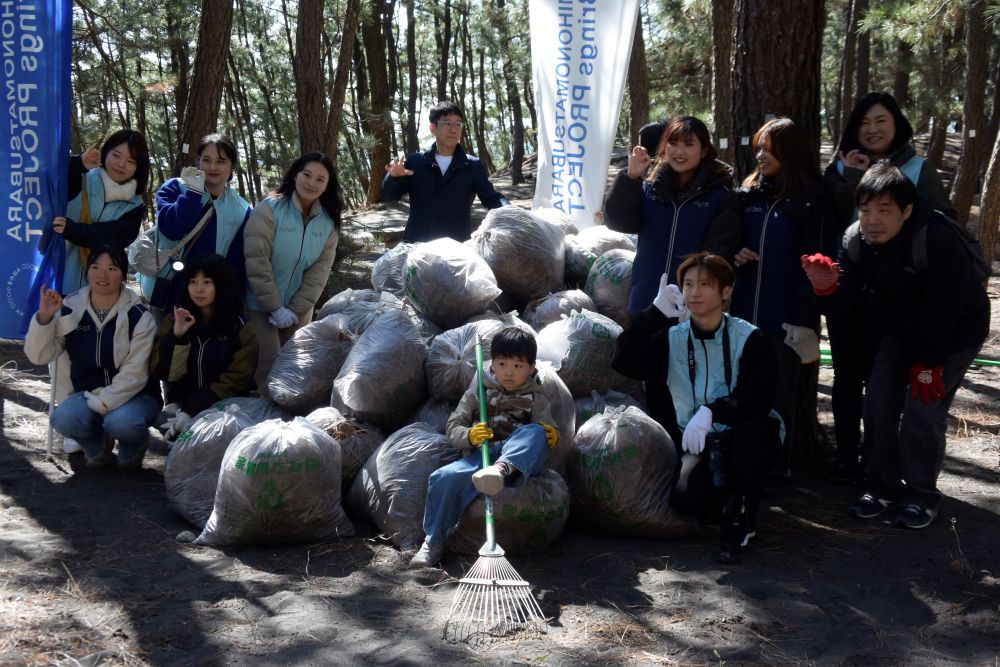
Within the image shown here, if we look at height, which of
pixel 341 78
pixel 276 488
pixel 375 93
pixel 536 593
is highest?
pixel 375 93

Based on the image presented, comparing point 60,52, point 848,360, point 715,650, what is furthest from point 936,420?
point 60,52

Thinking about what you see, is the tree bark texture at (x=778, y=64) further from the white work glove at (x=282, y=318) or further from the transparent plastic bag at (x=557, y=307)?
the white work glove at (x=282, y=318)

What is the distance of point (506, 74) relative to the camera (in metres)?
19.3

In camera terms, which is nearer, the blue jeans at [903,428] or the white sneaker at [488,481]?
the white sneaker at [488,481]

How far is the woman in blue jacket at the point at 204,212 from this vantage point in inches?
190

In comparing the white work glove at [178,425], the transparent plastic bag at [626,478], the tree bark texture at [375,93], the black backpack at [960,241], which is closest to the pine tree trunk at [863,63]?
the tree bark texture at [375,93]

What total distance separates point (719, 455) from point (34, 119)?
4.03m

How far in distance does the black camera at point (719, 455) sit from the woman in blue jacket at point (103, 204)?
3172mm

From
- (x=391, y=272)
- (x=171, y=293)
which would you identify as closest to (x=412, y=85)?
(x=391, y=272)

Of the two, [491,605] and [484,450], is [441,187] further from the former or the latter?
[491,605]

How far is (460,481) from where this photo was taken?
367 centimetres

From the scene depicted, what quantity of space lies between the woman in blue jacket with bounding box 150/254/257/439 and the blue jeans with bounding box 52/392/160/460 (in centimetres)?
12

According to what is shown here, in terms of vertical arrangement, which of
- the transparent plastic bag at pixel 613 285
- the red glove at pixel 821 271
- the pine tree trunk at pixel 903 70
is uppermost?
the pine tree trunk at pixel 903 70

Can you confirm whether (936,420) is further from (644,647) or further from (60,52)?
(60,52)
